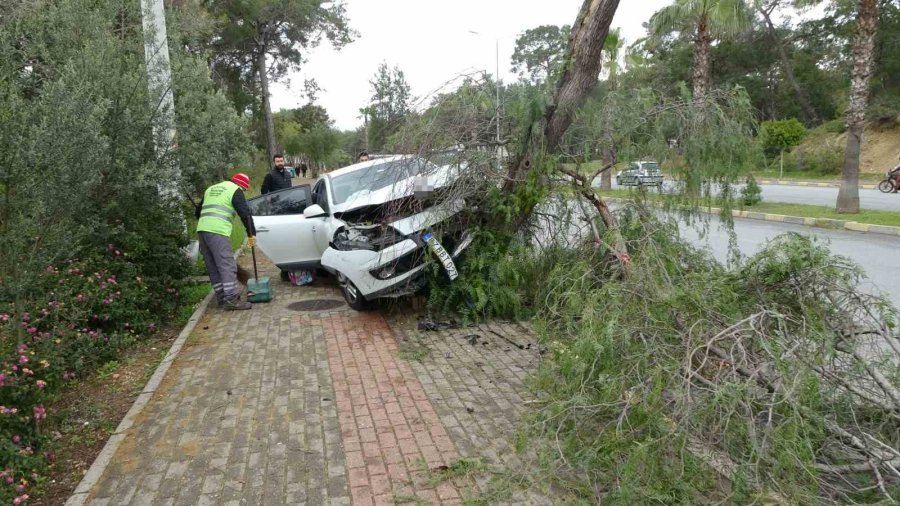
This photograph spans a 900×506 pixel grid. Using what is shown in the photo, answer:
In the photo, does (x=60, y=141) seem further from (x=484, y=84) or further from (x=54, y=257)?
(x=484, y=84)

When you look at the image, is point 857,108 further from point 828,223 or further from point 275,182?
point 275,182

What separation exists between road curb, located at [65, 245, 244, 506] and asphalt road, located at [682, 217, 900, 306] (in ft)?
16.1

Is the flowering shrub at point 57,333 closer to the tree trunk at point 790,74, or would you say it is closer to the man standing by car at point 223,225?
the man standing by car at point 223,225

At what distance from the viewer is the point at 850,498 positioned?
2859mm

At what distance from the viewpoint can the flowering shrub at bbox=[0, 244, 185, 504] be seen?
369 centimetres

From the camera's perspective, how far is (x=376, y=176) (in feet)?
24.7

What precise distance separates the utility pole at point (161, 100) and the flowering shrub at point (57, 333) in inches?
41.3

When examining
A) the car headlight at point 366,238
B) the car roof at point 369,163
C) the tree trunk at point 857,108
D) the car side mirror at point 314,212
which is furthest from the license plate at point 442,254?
the tree trunk at point 857,108

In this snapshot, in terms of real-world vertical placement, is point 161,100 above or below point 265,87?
below

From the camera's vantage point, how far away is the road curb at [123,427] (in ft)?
11.7

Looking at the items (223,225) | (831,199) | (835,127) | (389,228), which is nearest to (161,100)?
(223,225)

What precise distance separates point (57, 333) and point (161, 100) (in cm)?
318

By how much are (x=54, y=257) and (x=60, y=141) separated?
0.81 m

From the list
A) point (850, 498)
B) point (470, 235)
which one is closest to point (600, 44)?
A: point (470, 235)
